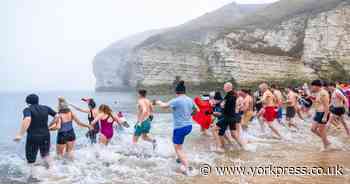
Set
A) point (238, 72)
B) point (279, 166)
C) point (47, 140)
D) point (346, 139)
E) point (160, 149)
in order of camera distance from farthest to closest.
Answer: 1. point (238, 72)
2. point (346, 139)
3. point (160, 149)
4. point (279, 166)
5. point (47, 140)

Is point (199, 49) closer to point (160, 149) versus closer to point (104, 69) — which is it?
point (160, 149)

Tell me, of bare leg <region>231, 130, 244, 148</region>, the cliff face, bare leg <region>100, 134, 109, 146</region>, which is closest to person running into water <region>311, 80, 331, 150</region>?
bare leg <region>231, 130, 244, 148</region>

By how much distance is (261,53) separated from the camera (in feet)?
171

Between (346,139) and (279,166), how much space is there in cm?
505

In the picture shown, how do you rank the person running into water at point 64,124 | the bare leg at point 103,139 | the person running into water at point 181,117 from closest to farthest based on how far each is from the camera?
the person running into water at point 181,117
the person running into water at point 64,124
the bare leg at point 103,139

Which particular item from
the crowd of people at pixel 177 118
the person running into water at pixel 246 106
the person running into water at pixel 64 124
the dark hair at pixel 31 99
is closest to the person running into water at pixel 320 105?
the crowd of people at pixel 177 118

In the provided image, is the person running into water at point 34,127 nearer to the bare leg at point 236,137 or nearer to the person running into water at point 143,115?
the person running into water at point 143,115

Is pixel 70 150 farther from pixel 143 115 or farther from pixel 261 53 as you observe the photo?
pixel 261 53

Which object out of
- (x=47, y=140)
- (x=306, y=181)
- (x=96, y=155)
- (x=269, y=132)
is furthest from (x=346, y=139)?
(x=47, y=140)

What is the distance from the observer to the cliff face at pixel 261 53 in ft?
155

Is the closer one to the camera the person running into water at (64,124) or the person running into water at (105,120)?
the person running into water at (64,124)

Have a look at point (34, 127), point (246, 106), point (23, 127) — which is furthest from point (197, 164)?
point (246, 106)

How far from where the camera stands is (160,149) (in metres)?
10.6

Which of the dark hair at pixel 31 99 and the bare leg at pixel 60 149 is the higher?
the dark hair at pixel 31 99
